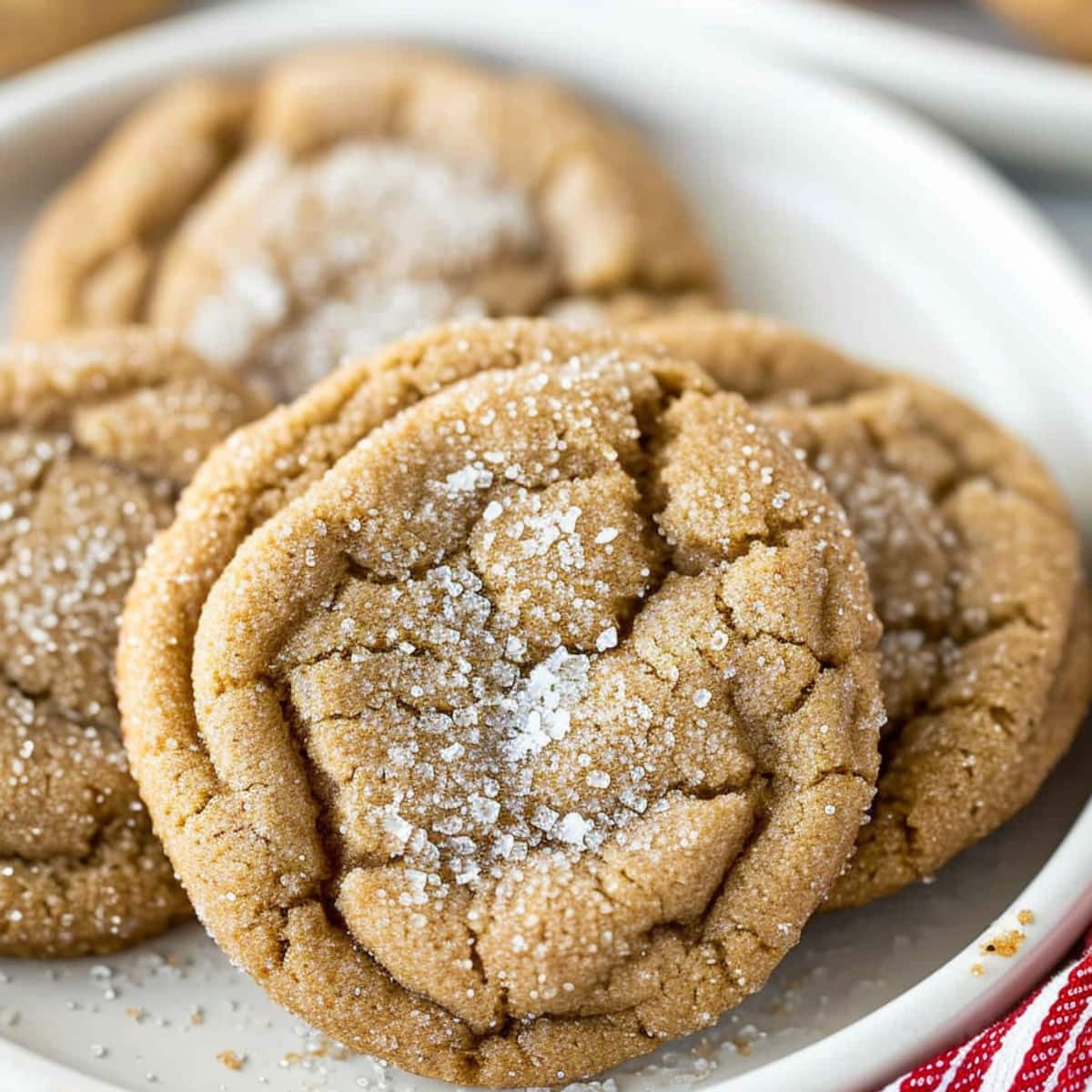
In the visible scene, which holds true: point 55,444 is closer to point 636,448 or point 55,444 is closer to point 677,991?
point 636,448

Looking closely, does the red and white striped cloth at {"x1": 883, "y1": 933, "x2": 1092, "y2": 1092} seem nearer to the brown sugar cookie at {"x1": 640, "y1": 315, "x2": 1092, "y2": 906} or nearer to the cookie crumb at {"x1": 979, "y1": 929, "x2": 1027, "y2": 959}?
the cookie crumb at {"x1": 979, "y1": 929, "x2": 1027, "y2": 959}

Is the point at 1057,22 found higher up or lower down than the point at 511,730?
higher up

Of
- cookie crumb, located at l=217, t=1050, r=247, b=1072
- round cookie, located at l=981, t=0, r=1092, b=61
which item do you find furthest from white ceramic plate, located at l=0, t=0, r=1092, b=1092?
round cookie, located at l=981, t=0, r=1092, b=61

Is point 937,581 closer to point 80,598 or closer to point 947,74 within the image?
point 80,598

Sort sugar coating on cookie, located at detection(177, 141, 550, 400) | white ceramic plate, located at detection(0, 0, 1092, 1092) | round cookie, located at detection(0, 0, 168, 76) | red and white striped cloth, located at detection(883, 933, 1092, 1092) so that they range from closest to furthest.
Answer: red and white striped cloth, located at detection(883, 933, 1092, 1092)
white ceramic plate, located at detection(0, 0, 1092, 1092)
sugar coating on cookie, located at detection(177, 141, 550, 400)
round cookie, located at detection(0, 0, 168, 76)

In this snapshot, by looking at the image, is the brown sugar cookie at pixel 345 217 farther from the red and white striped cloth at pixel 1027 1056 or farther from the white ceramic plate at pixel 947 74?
the red and white striped cloth at pixel 1027 1056

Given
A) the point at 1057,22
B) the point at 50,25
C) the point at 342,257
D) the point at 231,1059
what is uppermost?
the point at 1057,22

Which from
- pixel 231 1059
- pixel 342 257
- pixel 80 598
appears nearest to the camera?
pixel 231 1059

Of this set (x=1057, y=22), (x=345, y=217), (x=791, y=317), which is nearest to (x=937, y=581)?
(x=791, y=317)
